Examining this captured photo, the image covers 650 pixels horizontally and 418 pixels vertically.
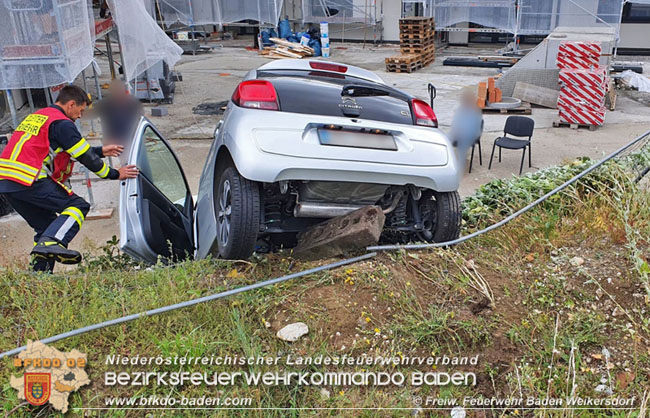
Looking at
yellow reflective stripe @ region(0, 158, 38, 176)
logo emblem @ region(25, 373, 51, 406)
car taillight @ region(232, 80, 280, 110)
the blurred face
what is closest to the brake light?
car taillight @ region(232, 80, 280, 110)

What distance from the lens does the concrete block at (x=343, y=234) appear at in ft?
11.0

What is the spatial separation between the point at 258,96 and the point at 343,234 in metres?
1.10

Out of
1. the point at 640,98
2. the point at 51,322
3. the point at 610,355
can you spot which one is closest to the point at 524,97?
the point at 640,98

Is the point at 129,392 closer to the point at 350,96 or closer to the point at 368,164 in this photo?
the point at 368,164

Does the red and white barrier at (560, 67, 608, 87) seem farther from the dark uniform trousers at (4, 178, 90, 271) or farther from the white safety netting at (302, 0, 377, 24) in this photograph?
the white safety netting at (302, 0, 377, 24)

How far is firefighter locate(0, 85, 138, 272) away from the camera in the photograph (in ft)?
13.3

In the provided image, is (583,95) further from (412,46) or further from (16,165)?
(16,165)

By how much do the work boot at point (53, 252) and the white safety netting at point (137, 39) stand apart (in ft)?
19.6

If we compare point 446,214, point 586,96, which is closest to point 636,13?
point 586,96

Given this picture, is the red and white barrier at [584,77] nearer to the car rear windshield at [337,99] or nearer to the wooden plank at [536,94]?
the wooden plank at [536,94]

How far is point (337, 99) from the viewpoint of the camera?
12.3ft

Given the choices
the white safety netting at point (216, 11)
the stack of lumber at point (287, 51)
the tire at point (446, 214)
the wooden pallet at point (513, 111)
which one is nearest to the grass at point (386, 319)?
the tire at point (446, 214)

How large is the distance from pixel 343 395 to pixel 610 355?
137cm

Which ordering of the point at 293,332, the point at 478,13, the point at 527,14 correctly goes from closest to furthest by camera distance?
the point at 293,332 < the point at 527,14 < the point at 478,13
